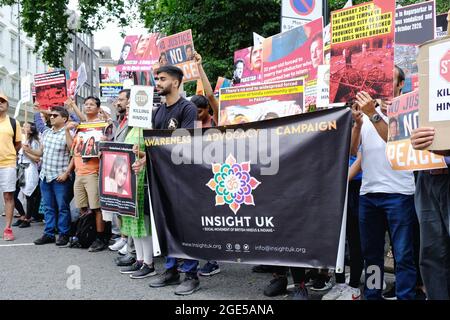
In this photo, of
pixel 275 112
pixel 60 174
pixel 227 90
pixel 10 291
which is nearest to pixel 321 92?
pixel 275 112

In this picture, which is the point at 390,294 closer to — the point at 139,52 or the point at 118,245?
the point at 118,245

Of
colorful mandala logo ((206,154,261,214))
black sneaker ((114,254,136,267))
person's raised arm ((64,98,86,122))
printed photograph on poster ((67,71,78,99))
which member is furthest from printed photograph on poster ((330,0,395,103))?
printed photograph on poster ((67,71,78,99))

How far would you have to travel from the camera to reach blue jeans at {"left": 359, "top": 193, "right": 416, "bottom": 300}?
12.3 feet

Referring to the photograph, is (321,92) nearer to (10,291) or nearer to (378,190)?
(378,190)

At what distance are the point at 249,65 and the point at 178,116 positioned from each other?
222 cm

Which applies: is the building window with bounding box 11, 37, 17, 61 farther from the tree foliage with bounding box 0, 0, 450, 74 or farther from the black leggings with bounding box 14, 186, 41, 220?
the black leggings with bounding box 14, 186, 41, 220

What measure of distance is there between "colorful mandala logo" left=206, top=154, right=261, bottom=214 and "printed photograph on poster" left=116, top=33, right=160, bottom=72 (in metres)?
4.29

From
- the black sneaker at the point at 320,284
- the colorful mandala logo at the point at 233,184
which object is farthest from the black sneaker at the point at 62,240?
the black sneaker at the point at 320,284

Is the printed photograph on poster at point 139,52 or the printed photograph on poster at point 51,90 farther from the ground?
the printed photograph on poster at point 139,52

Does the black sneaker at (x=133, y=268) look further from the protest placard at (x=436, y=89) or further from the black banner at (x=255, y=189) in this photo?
the protest placard at (x=436, y=89)

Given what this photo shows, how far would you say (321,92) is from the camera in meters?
4.63

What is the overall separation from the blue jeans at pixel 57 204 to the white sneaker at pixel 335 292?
4.08 metres

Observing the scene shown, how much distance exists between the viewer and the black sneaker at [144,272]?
5.16 meters

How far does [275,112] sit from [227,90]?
62 centimetres
